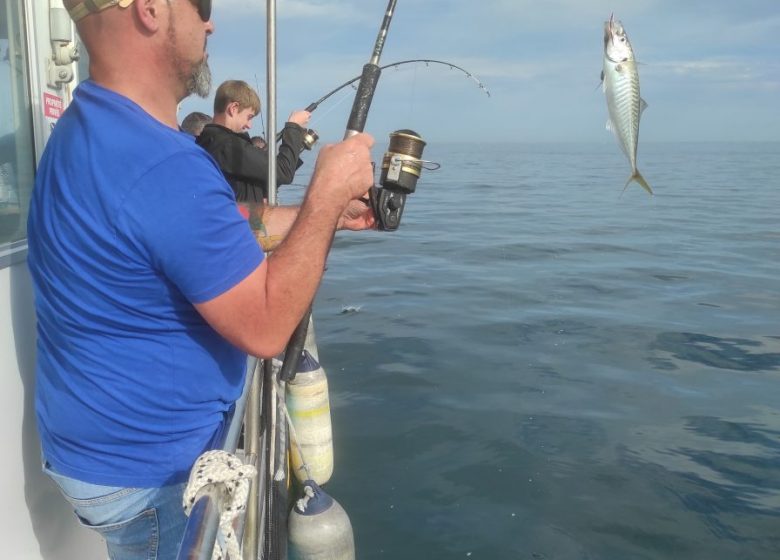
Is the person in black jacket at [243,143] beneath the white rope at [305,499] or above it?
above

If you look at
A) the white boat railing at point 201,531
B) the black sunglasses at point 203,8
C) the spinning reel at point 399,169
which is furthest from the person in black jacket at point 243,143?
the white boat railing at point 201,531

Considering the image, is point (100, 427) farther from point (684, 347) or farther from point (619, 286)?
point (619, 286)

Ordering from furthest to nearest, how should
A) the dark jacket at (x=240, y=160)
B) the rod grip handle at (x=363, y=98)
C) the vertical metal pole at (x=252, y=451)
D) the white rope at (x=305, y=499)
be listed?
the dark jacket at (x=240, y=160) → the white rope at (x=305, y=499) → the rod grip handle at (x=363, y=98) → the vertical metal pole at (x=252, y=451)

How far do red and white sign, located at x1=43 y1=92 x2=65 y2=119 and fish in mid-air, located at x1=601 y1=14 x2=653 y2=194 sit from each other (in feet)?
8.84

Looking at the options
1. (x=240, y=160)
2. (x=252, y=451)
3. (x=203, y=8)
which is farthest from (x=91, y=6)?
(x=240, y=160)

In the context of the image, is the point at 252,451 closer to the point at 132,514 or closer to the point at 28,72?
the point at 132,514

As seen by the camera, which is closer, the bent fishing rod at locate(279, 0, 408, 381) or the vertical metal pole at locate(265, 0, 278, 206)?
the vertical metal pole at locate(265, 0, 278, 206)

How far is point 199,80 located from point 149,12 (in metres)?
0.27

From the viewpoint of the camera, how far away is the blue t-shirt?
154 centimetres

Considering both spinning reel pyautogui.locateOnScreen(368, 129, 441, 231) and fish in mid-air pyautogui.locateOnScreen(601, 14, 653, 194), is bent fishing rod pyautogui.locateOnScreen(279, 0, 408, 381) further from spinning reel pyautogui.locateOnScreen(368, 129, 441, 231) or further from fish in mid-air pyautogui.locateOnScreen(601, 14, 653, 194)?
fish in mid-air pyautogui.locateOnScreen(601, 14, 653, 194)

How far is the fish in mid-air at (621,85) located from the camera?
3.78m

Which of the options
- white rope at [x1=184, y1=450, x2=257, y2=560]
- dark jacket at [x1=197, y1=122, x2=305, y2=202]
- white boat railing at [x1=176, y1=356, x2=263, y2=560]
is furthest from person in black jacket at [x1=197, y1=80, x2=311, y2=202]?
white boat railing at [x1=176, y1=356, x2=263, y2=560]

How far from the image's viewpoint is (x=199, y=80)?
6.24 ft

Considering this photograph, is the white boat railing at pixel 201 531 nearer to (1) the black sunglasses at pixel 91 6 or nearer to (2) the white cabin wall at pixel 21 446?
(2) the white cabin wall at pixel 21 446
